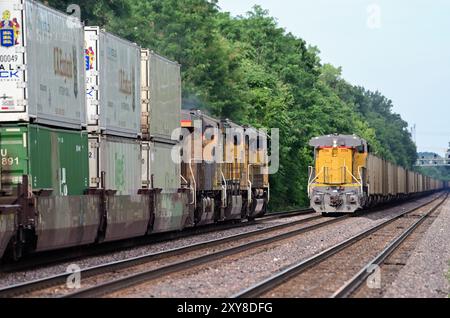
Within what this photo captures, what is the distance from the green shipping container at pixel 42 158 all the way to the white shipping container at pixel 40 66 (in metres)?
0.24

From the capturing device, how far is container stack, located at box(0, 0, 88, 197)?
14047 mm

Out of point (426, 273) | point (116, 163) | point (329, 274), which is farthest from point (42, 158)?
point (426, 273)

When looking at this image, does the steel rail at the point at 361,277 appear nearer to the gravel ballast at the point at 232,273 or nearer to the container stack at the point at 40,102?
the gravel ballast at the point at 232,273

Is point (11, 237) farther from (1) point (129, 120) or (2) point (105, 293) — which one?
(1) point (129, 120)

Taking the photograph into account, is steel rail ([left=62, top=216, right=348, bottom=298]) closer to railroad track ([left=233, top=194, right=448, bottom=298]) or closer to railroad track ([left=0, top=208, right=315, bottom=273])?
railroad track ([left=233, top=194, right=448, bottom=298])

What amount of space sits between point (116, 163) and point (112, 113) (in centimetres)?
115

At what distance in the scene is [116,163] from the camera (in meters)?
18.0

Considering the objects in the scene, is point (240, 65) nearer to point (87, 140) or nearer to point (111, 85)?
point (111, 85)

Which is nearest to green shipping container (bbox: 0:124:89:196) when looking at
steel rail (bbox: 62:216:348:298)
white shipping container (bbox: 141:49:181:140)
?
steel rail (bbox: 62:216:348:298)

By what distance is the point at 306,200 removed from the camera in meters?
57.5

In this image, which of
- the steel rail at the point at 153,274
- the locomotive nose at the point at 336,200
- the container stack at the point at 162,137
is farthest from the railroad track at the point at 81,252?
the locomotive nose at the point at 336,200

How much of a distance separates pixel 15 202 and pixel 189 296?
4410mm

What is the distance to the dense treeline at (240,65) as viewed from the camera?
138ft
